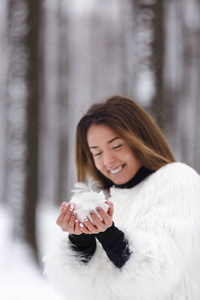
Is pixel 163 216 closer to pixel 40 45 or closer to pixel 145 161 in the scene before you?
pixel 145 161

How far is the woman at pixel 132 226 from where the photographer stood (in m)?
0.63

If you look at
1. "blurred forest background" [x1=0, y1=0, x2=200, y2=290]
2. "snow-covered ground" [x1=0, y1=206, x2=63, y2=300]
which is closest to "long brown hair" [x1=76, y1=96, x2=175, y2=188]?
"blurred forest background" [x1=0, y1=0, x2=200, y2=290]

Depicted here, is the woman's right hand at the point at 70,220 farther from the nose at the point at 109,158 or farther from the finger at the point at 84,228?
the nose at the point at 109,158

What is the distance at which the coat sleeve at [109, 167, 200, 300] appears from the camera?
0.63 meters

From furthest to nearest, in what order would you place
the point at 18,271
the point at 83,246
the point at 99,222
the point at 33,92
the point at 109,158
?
the point at 18,271 → the point at 33,92 → the point at 109,158 → the point at 83,246 → the point at 99,222

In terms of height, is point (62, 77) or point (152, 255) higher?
point (62, 77)

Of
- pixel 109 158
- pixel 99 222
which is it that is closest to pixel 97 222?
pixel 99 222

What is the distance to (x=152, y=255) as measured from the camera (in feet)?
2.06

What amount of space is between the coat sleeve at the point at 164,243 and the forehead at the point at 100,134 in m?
0.16

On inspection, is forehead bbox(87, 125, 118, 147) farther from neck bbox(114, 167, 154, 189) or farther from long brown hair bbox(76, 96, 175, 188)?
neck bbox(114, 167, 154, 189)

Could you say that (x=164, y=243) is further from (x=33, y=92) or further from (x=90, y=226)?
(x=33, y=92)

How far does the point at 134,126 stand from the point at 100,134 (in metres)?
0.08

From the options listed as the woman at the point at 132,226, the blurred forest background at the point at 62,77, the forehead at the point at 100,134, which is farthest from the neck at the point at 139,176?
the blurred forest background at the point at 62,77

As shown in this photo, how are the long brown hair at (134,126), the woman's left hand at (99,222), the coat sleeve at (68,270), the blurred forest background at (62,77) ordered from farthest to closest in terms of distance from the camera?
the blurred forest background at (62,77) → the long brown hair at (134,126) → the coat sleeve at (68,270) → the woman's left hand at (99,222)
